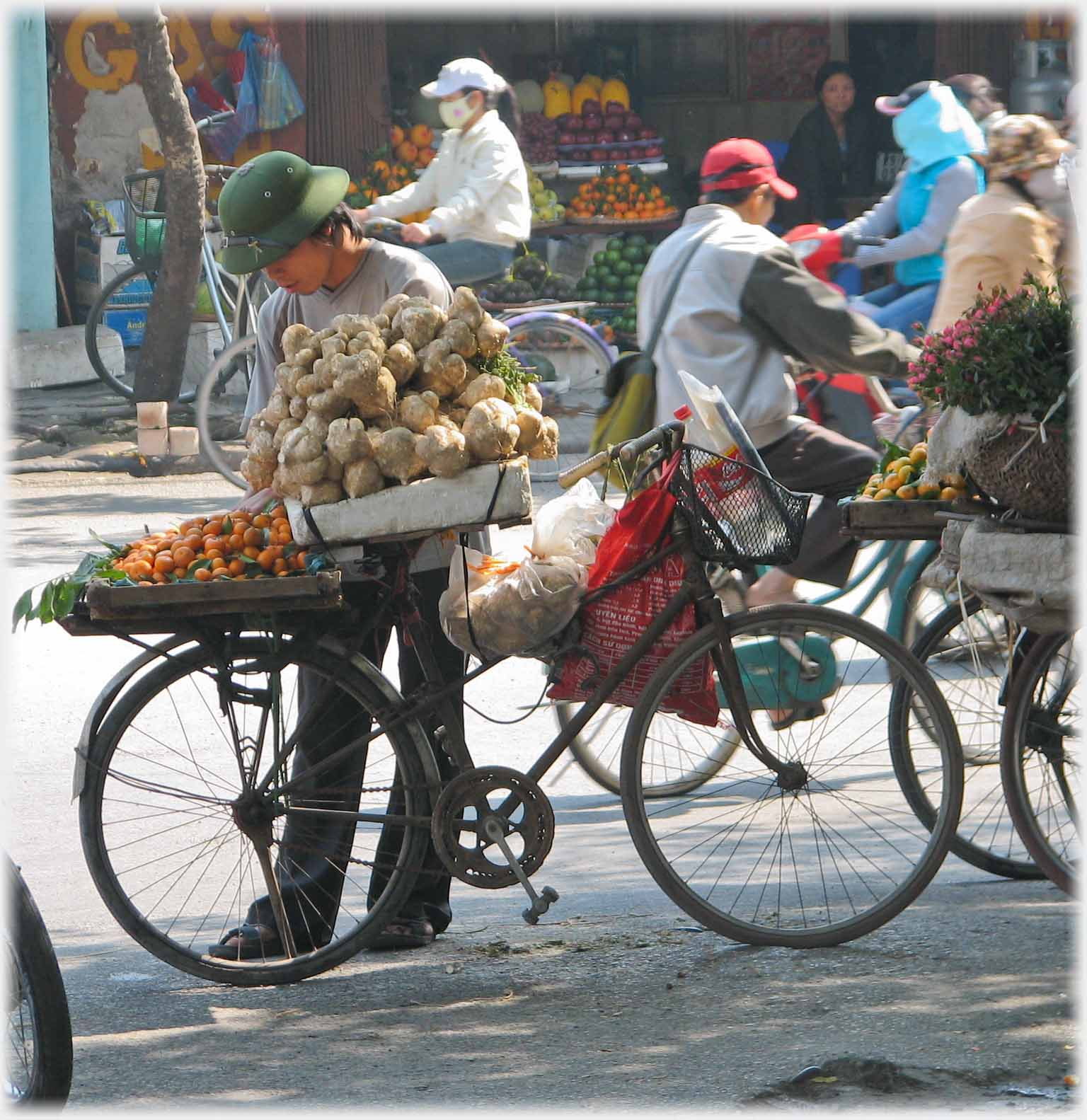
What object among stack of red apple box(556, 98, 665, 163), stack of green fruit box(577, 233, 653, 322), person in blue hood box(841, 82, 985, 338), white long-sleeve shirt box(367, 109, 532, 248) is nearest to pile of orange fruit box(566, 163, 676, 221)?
stack of green fruit box(577, 233, 653, 322)

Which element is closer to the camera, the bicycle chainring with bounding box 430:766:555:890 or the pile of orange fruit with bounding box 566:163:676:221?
the bicycle chainring with bounding box 430:766:555:890

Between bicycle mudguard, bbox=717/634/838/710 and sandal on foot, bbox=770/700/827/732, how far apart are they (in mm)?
26

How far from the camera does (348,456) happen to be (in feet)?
12.5

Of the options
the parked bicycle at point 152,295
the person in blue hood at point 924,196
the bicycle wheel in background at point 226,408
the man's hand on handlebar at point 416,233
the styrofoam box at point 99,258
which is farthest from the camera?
the styrofoam box at point 99,258

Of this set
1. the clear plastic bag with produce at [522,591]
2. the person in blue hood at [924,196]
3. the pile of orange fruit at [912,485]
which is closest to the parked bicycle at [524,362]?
the person in blue hood at [924,196]

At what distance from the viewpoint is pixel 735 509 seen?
406 centimetres

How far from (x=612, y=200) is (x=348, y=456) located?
1063 cm

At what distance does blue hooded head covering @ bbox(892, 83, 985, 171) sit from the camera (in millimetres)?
9125

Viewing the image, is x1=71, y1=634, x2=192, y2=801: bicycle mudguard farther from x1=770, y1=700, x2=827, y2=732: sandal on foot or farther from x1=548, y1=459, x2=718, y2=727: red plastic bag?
x1=770, y1=700, x2=827, y2=732: sandal on foot

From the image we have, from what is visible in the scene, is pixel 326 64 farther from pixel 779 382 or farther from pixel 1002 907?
pixel 1002 907

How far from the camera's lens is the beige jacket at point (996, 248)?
5953mm

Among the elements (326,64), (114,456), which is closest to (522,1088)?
(114,456)

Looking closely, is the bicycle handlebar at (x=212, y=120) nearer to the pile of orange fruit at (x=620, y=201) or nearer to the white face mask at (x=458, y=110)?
the white face mask at (x=458, y=110)

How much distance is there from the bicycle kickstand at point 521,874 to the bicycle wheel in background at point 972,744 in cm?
111
